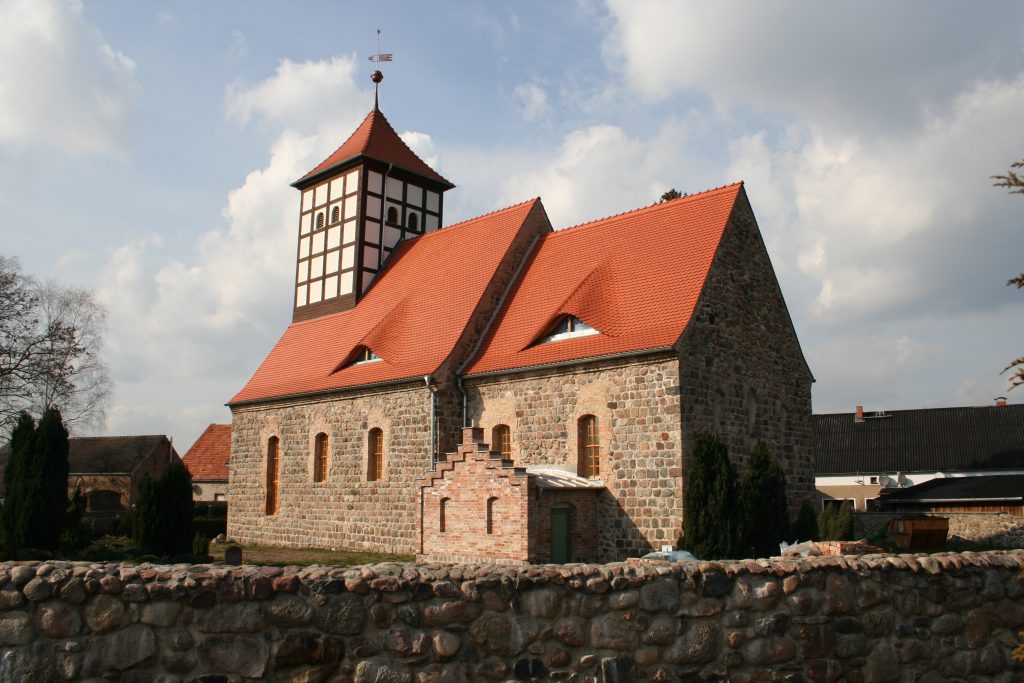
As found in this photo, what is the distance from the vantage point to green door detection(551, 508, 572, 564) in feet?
57.4

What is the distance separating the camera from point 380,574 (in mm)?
5664

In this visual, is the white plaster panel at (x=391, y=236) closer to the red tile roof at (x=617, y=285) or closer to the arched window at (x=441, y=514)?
the red tile roof at (x=617, y=285)

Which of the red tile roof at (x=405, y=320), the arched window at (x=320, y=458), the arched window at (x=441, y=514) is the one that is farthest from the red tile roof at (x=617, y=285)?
the arched window at (x=320, y=458)

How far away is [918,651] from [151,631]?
5440 mm

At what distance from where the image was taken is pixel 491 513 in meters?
17.8

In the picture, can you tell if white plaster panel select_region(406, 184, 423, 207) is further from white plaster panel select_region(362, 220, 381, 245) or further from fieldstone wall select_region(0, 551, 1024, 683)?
fieldstone wall select_region(0, 551, 1024, 683)

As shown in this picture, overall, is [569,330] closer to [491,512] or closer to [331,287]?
[491,512]

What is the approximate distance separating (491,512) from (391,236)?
14.2 metres

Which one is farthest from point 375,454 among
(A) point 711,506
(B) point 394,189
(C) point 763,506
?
(C) point 763,506

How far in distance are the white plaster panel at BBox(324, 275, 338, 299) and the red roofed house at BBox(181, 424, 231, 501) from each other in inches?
603

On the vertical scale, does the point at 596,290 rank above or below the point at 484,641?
above

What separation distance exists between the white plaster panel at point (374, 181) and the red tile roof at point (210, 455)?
62.0ft

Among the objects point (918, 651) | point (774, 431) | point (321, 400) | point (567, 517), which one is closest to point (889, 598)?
point (918, 651)

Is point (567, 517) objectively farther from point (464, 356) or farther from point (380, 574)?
point (380, 574)
